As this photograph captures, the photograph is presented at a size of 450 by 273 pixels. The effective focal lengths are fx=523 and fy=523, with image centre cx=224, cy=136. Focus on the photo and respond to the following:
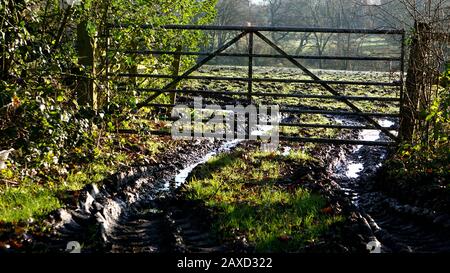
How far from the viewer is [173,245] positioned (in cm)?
430

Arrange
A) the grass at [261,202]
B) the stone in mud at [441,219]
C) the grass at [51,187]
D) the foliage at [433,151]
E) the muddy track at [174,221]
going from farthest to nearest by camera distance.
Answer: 1. the foliage at [433,151]
2. the grass at [51,187]
3. the stone in mud at [441,219]
4. the grass at [261,202]
5. the muddy track at [174,221]

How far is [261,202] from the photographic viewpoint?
5.61 m

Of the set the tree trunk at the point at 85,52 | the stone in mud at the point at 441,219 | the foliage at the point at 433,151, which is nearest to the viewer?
the stone in mud at the point at 441,219

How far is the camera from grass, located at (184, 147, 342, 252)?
4.54 m

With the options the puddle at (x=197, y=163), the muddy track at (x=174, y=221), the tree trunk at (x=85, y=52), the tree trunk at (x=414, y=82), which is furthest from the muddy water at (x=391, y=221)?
the tree trunk at (x=85, y=52)

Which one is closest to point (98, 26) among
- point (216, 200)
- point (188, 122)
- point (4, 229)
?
point (188, 122)

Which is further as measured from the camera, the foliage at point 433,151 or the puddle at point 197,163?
the puddle at point 197,163

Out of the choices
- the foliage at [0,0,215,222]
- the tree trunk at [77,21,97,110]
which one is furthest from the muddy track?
the tree trunk at [77,21,97,110]

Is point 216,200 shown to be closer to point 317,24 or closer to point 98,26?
point 98,26

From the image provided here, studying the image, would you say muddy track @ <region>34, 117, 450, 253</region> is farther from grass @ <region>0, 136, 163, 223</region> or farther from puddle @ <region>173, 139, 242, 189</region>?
grass @ <region>0, 136, 163, 223</region>

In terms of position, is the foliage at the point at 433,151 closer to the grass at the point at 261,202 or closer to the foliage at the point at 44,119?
the grass at the point at 261,202

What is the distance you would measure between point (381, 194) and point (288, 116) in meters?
7.77

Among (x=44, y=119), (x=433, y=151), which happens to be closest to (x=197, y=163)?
(x=44, y=119)

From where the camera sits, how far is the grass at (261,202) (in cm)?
454
